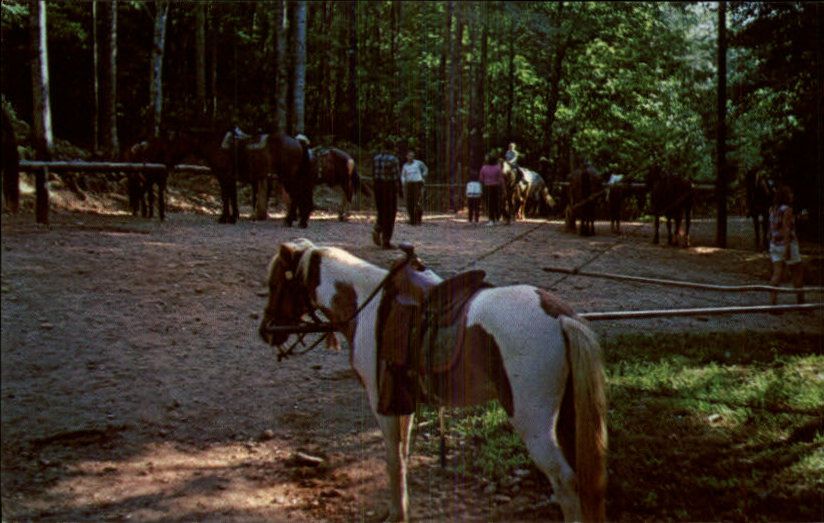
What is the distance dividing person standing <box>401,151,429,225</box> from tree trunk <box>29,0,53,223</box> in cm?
572

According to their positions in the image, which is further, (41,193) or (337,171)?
(337,171)

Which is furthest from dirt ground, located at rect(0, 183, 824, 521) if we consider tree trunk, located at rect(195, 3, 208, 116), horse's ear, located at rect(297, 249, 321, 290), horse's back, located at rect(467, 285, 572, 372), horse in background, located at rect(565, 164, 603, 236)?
tree trunk, located at rect(195, 3, 208, 116)

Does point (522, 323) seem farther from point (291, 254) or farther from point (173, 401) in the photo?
point (173, 401)

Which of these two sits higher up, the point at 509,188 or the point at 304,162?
the point at 304,162

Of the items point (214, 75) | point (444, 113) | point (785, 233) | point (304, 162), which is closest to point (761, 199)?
point (785, 233)

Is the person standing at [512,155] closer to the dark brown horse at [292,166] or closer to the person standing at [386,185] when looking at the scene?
the person standing at [386,185]

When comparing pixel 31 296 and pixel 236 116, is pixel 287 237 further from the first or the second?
pixel 236 116

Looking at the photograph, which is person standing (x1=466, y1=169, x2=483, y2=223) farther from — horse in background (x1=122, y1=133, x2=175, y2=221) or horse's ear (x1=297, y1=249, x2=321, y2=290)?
horse's ear (x1=297, y1=249, x2=321, y2=290)

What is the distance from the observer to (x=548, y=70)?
6625 millimetres

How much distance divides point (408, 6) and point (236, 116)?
6705 millimetres

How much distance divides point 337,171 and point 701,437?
8885 millimetres

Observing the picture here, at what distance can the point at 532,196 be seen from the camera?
18938mm

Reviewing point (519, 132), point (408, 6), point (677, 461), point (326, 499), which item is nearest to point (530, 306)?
point (326, 499)

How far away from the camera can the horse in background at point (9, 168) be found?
6.98 ft
